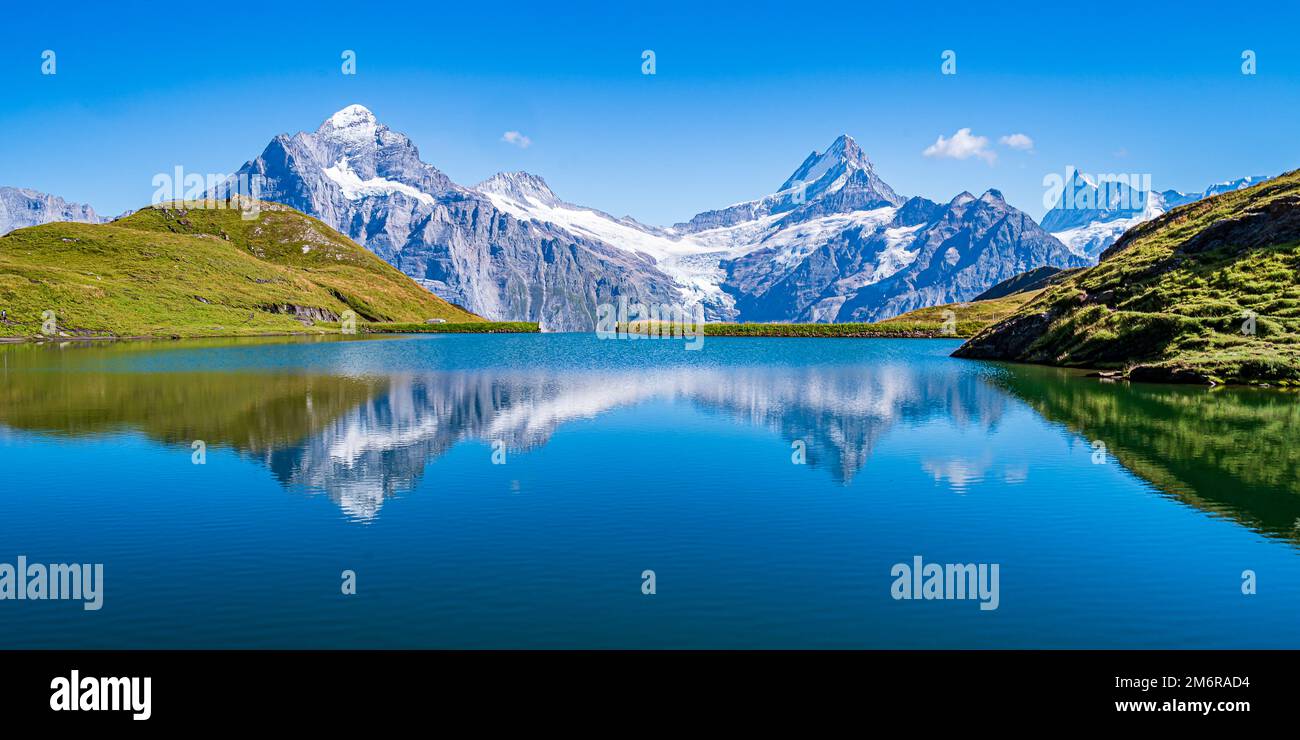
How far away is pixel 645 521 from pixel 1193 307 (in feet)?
338

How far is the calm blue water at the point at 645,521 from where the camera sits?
888 inches

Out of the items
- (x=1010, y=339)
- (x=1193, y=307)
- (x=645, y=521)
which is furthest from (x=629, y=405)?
(x=1010, y=339)

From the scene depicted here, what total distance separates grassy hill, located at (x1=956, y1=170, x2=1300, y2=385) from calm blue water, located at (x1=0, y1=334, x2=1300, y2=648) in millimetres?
24154

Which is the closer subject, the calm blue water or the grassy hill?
the calm blue water

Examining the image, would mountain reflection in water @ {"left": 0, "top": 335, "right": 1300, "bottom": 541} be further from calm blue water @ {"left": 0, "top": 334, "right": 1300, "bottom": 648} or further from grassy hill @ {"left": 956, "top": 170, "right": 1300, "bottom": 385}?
grassy hill @ {"left": 956, "top": 170, "right": 1300, "bottom": 385}

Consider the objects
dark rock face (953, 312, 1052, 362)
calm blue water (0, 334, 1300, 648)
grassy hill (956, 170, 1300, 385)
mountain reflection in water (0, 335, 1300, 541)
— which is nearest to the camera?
calm blue water (0, 334, 1300, 648)

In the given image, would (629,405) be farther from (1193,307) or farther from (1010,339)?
(1010,339)

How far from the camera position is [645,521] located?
3406cm

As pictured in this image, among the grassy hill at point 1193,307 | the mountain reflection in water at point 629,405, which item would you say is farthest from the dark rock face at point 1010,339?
the mountain reflection in water at point 629,405

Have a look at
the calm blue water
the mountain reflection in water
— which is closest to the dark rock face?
the mountain reflection in water

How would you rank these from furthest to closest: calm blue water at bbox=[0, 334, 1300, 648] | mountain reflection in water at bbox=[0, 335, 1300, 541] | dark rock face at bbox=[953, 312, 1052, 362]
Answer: dark rock face at bbox=[953, 312, 1052, 362] → mountain reflection in water at bbox=[0, 335, 1300, 541] → calm blue water at bbox=[0, 334, 1300, 648]

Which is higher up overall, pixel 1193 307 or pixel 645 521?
pixel 1193 307

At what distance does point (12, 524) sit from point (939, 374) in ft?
354

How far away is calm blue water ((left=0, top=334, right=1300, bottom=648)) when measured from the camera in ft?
74.0
